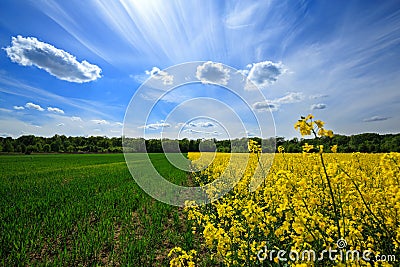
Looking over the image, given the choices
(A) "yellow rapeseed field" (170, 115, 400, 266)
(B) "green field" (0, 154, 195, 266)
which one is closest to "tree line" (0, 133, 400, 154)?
(A) "yellow rapeseed field" (170, 115, 400, 266)

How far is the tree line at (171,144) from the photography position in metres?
14.5

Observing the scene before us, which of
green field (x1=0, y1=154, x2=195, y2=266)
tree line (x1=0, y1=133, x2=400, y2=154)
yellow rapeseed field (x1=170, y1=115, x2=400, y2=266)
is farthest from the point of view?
tree line (x1=0, y1=133, x2=400, y2=154)

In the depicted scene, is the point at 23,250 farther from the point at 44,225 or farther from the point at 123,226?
the point at 123,226

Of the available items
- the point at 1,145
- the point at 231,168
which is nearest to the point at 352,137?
the point at 231,168

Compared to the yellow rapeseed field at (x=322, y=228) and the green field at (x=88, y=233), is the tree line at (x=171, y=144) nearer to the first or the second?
the yellow rapeseed field at (x=322, y=228)

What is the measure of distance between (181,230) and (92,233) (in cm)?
232

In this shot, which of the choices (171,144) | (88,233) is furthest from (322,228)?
(171,144)

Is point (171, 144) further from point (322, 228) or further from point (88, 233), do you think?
point (322, 228)

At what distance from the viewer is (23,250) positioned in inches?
188

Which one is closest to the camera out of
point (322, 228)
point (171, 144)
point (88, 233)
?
point (322, 228)

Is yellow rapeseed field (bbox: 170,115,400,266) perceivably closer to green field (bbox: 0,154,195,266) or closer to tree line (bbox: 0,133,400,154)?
tree line (bbox: 0,133,400,154)

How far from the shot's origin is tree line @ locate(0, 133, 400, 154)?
14.5m

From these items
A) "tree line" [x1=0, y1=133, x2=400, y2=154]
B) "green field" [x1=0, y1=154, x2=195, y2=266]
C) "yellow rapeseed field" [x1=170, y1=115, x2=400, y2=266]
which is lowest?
"green field" [x1=0, y1=154, x2=195, y2=266]

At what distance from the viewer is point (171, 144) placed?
1883cm
